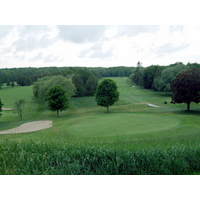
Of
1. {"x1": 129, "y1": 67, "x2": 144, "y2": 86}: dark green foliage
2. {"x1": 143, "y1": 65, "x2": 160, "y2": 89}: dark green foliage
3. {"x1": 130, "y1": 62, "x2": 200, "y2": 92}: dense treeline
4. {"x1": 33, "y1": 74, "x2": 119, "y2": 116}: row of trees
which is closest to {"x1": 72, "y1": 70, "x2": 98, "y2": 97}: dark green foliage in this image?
{"x1": 33, "y1": 74, "x2": 119, "y2": 116}: row of trees

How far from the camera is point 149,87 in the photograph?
43.1 m

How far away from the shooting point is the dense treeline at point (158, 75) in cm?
A: 3331

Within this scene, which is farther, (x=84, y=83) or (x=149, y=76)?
(x=149, y=76)

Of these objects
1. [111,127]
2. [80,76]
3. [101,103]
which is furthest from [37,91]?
[111,127]

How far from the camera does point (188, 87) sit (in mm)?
19688

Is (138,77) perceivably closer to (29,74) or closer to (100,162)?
(29,74)

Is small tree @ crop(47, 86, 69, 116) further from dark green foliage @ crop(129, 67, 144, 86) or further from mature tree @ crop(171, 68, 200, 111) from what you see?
dark green foliage @ crop(129, 67, 144, 86)

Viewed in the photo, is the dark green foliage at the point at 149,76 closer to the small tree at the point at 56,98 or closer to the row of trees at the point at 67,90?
the row of trees at the point at 67,90

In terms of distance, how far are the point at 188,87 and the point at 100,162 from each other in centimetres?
1693

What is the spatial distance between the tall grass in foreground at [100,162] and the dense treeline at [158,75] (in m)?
27.7

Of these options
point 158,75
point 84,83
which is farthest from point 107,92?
point 158,75

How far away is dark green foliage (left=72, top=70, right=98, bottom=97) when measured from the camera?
3594 cm

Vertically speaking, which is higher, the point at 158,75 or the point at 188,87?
the point at 158,75

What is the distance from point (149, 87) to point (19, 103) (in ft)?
92.1
